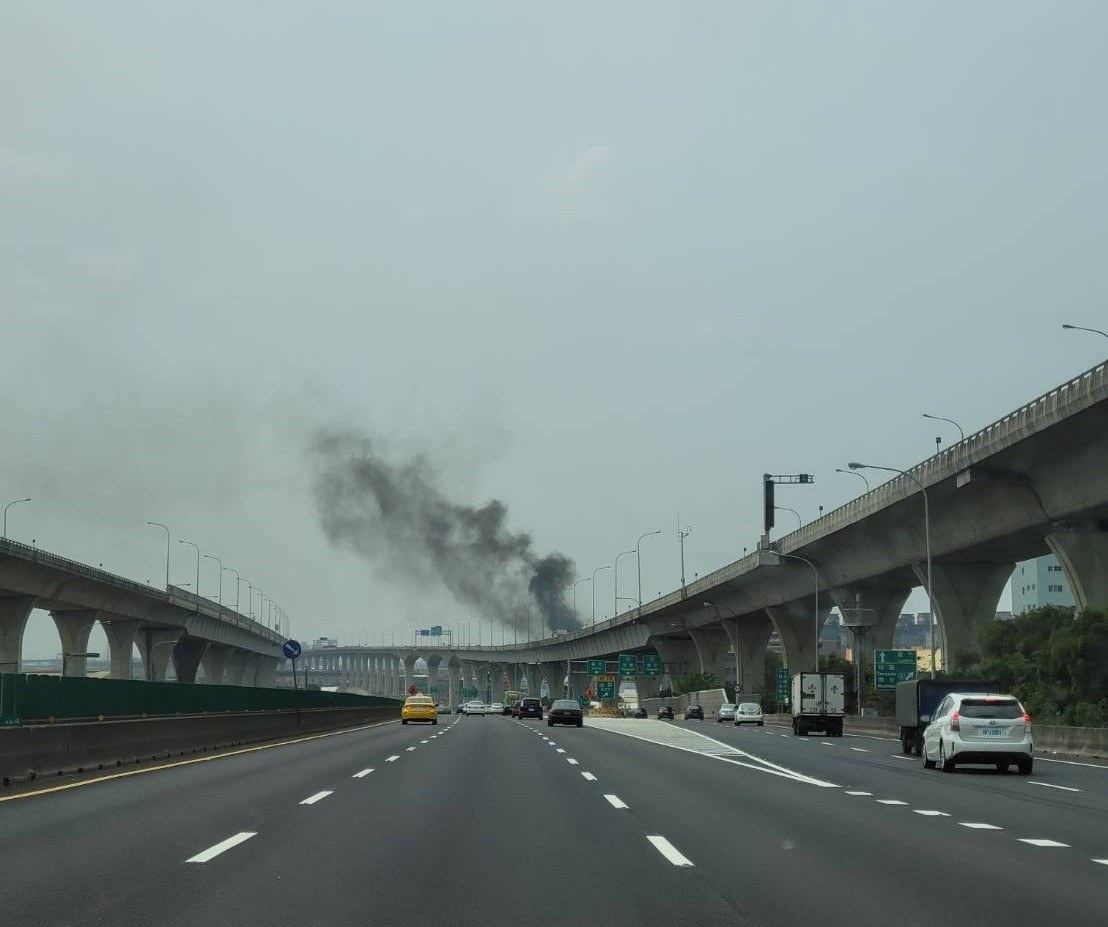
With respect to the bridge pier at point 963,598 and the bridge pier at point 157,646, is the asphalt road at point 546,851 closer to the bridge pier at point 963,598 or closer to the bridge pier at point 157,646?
the bridge pier at point 963,598

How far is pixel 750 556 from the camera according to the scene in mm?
87938

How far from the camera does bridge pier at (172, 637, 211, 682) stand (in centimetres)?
13125

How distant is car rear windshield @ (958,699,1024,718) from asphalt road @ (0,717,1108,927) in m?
3.25

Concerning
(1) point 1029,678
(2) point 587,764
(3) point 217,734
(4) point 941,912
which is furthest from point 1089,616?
(4) point 941,912

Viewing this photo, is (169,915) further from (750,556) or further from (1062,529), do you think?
(750,556)

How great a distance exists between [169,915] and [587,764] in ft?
68.3

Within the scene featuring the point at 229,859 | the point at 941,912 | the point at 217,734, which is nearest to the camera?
the point at 941,912

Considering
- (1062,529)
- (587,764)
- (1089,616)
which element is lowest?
(587,764)

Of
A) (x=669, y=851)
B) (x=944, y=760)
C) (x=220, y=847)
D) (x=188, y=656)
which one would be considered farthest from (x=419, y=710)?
(x=188, y=656)

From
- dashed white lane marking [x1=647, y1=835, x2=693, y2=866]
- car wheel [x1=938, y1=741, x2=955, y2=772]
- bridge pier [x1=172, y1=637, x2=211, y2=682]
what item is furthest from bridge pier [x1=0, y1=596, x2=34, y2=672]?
dashed white lane marking [x1=647, y1=835, x2=693, y2=866]

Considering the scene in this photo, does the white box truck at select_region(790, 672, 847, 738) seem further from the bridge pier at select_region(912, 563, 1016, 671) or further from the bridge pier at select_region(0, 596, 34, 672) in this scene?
the bridge pier at select_region(0, 596, 34, 672)

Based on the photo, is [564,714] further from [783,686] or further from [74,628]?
[74,628]

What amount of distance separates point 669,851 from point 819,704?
5003 cm

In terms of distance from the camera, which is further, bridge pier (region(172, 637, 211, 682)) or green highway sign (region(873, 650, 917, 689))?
bridge pier (region(172, 637, 211, 682))
